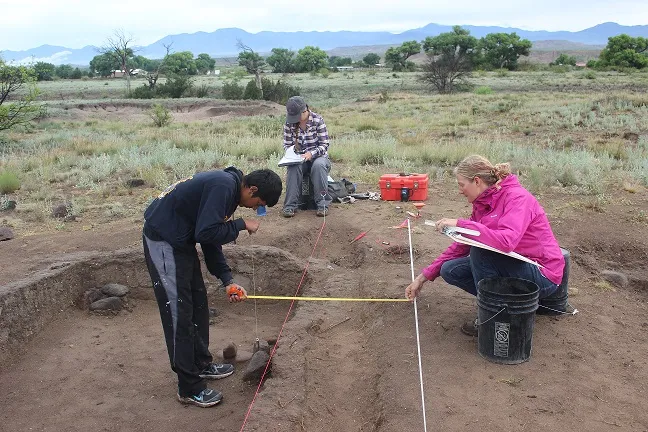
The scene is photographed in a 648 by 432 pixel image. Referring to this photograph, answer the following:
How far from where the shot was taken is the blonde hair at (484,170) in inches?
162

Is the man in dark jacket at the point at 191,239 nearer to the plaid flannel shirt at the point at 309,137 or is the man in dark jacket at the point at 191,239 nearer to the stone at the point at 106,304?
the stone at the point at 106,304

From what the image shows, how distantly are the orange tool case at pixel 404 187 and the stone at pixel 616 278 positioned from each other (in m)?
3.17

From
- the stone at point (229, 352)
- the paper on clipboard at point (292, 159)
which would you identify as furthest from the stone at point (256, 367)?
the paper on clipboard at point (292, 159)

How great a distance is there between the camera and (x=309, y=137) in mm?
7879

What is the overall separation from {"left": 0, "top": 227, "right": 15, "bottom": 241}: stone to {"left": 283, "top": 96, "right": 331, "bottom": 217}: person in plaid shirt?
3390 mm

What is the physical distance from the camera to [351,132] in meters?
18.6

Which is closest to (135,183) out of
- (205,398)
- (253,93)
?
(205,398)

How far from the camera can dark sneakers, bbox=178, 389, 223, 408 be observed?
4250mm

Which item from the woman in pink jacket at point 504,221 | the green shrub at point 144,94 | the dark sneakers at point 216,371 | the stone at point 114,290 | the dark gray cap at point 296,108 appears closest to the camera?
the woman in pink jacket at point 504,221

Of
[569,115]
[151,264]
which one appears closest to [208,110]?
[569,115]

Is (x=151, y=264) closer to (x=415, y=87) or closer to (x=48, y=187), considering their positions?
(x=48, y=187)

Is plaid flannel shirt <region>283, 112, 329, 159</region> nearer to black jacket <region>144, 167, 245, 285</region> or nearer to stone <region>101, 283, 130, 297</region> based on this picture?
stone <region>101, 283, 130, 297</region>

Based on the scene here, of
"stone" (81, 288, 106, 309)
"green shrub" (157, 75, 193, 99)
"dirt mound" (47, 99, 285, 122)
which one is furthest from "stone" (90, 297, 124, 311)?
"green shrub" (157, 75, 193, 99)

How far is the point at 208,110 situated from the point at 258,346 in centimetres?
2513
